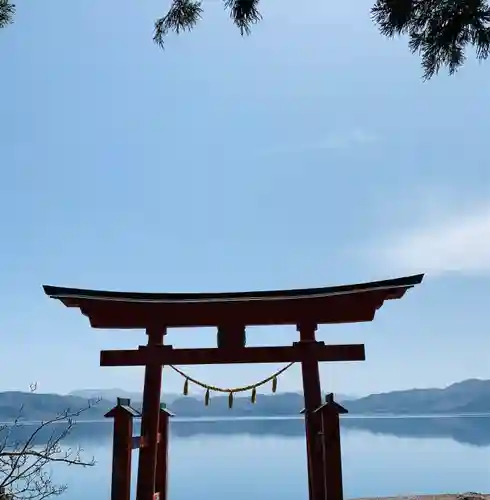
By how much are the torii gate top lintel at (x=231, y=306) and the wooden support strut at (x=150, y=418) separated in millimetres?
174

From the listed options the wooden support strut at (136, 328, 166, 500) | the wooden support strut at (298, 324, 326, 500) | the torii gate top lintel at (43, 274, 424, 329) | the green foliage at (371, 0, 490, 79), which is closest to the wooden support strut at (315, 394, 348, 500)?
the wooden support strut at (298, 324, 326, 500)

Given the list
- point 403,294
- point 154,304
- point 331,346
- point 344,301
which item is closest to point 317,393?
point 331,346

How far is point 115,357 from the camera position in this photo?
16.5 feet

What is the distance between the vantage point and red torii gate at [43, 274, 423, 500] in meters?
4.88

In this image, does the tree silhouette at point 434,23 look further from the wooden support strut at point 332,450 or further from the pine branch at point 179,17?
Answer: the wooden support strut at point 332,450

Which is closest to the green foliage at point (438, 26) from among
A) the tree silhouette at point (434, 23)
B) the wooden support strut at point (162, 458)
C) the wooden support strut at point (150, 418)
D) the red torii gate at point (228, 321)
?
the tree silhouette at point (434, 23)

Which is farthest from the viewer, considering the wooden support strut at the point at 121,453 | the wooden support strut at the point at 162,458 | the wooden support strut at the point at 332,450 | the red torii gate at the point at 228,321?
the wooden support strut at the point at 162,458

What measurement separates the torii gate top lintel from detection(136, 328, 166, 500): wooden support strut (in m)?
0.17

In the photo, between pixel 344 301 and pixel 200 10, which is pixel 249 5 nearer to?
pixel 200 10

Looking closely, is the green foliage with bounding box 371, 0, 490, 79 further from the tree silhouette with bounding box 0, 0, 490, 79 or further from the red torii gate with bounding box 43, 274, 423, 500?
the red torii gate with bounding box 43, 274, 423, 500

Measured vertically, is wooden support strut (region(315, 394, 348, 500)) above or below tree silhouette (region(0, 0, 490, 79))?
below

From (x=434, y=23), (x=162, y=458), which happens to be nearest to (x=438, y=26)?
(x=434, y=23)

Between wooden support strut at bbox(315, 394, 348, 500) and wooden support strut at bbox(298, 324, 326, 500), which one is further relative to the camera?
wooden support strut at bbox(298, 324, 326, 500)

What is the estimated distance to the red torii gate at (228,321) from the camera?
488cm
